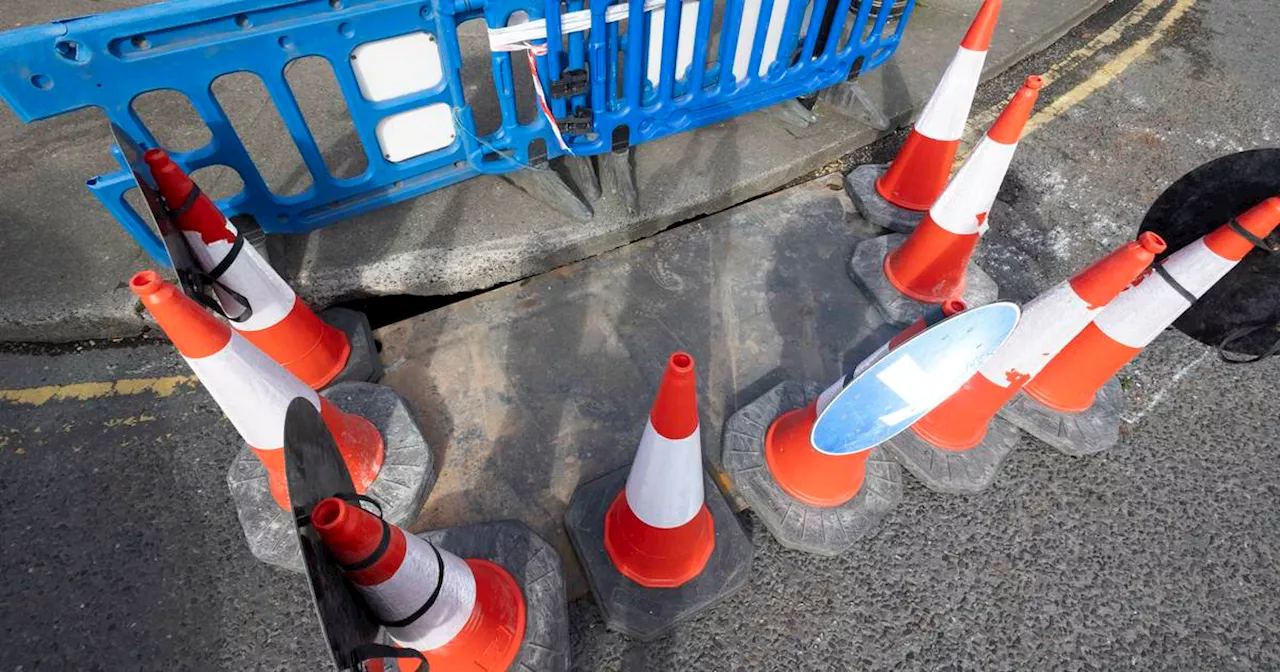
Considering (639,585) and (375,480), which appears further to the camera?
(375,480)

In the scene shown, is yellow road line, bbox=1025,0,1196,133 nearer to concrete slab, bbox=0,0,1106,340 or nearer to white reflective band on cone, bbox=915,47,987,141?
concrete slab, bbox=0,0,1106,340

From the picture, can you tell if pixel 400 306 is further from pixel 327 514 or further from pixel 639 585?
pixel 327 514

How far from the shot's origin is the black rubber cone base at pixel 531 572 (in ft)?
7.27

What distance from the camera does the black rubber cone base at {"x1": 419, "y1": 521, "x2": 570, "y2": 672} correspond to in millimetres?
2215

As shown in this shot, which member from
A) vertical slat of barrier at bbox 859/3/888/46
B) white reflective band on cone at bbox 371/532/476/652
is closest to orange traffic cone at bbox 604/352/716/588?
white reflective band on cone at bbox 371/532/476/652

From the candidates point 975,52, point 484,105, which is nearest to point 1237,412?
point 975,52

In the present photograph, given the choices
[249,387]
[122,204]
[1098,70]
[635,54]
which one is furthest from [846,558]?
[1098,70]

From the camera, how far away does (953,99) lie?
3.36 m

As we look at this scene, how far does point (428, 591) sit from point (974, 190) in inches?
108

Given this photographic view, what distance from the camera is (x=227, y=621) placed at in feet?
7.82

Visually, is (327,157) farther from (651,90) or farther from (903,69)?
(903,69)

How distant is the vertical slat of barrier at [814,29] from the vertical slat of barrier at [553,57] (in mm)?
1533

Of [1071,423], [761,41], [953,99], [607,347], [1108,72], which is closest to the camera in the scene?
[1071,423]

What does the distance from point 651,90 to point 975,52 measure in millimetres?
1618
